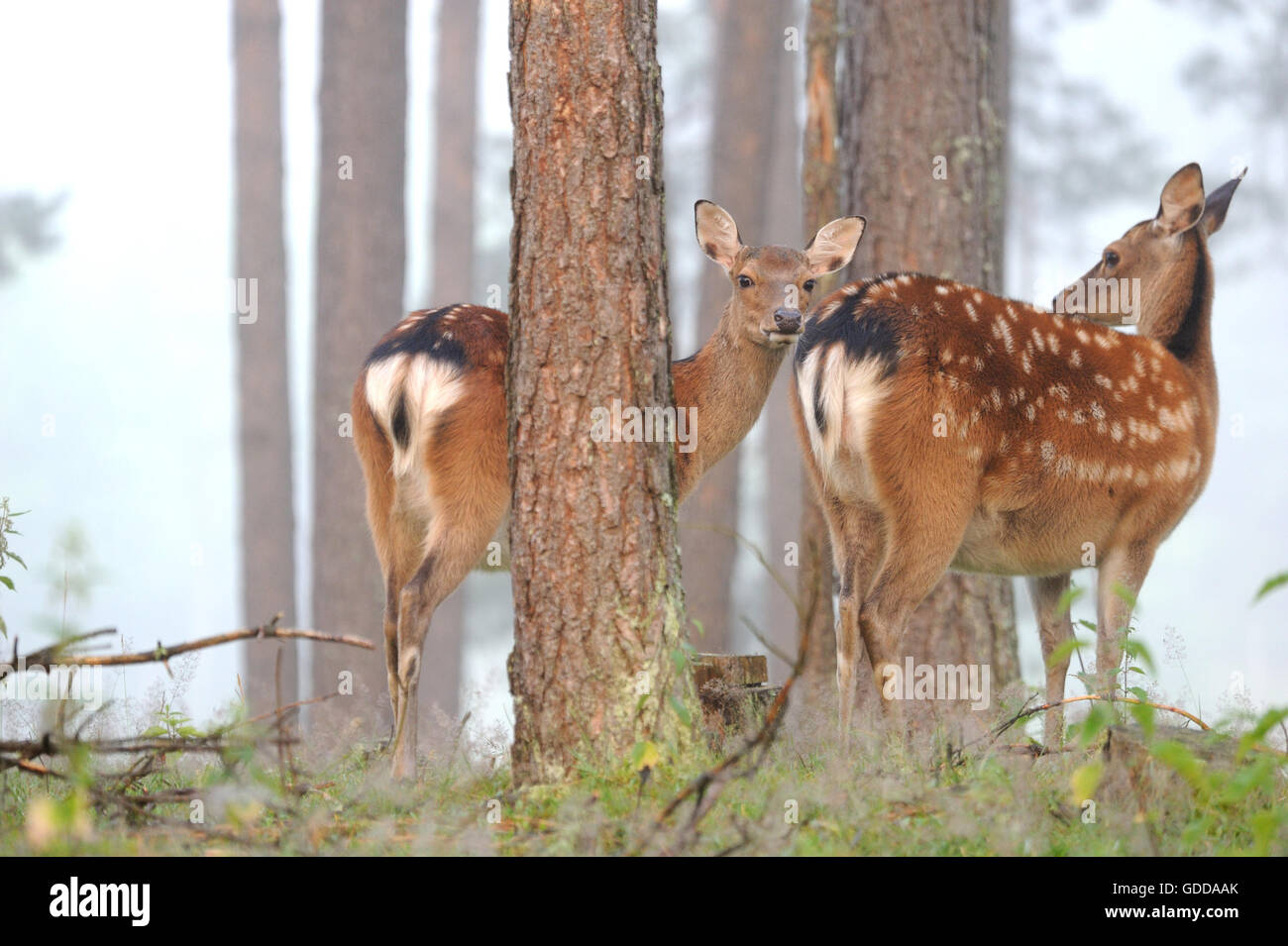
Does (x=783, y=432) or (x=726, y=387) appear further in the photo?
(x=783, y=432)

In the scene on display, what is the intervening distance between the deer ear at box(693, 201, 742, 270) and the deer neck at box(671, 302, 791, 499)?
36cm

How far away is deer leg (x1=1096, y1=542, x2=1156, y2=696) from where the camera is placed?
225 inches

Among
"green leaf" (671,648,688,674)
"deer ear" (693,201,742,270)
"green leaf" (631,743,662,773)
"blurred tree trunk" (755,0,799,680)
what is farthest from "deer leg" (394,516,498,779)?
"blurred tree trunk" (755,0,799,680)

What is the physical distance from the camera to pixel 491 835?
369 cm

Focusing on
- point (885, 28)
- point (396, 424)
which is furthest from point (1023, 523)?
point (885, 28)

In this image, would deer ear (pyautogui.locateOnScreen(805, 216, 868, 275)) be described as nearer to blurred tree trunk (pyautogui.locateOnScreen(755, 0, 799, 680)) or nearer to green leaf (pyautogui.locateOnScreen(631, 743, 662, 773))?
green leaf (pyautogui.locateOnScreen(631, 743, 662, 773))

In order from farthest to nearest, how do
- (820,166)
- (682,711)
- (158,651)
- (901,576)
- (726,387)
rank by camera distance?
(820,166) → (726,387) → (901,576) → (682,711) → (158,651)

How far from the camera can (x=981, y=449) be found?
17.8ft

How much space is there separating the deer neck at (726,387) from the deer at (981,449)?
50 centimetres

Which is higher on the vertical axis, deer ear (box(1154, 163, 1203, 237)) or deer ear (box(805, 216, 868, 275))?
deer ear (box(1154, 163, 1203, 237))

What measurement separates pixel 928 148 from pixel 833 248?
58.4 inches

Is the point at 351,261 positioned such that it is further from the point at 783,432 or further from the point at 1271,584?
the point at 1271,584

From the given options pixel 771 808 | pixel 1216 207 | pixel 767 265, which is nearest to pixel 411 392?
pixel 767 265

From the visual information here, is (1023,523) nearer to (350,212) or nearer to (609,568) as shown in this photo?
(609,568)
